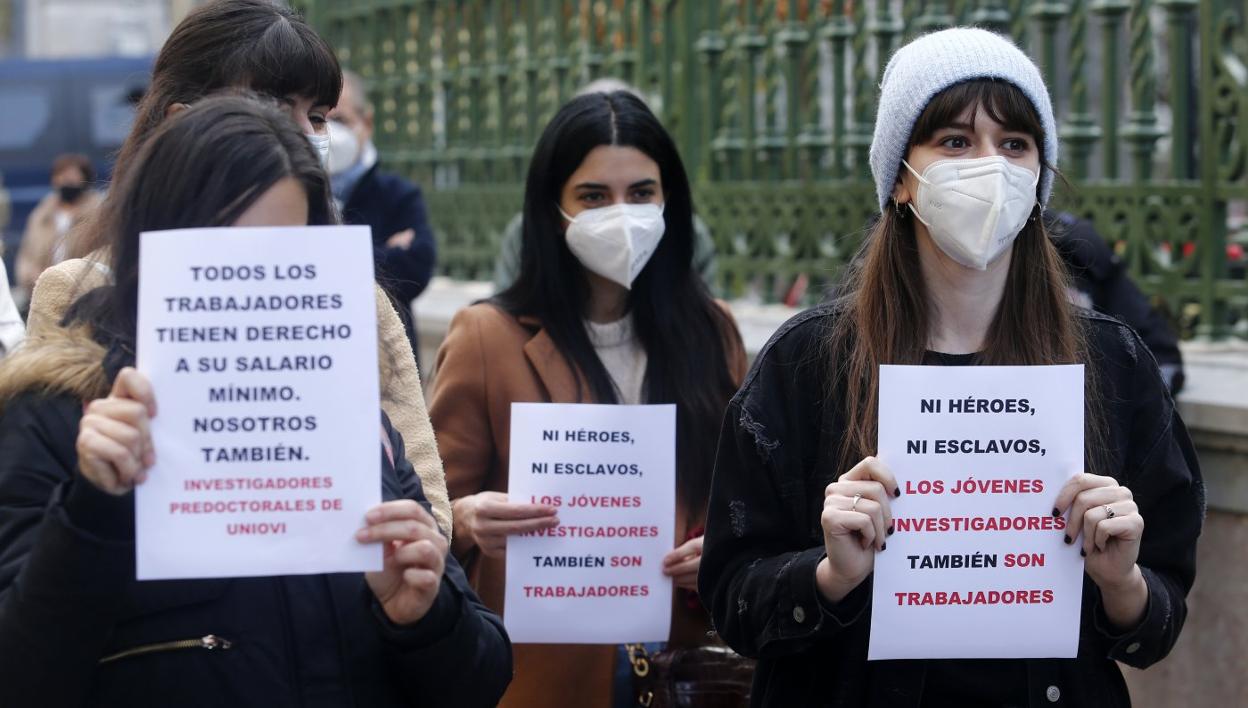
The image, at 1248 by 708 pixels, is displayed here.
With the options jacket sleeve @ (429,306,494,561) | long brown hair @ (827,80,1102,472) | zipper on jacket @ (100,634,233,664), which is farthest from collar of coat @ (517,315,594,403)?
Answer: zipper on jacket @ (100,634,233,664)

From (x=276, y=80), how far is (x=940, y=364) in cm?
124

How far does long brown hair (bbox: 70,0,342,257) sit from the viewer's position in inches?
120

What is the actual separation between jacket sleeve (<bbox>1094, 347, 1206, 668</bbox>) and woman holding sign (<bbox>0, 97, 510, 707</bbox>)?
110 centimetres

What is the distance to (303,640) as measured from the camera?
2.30 metres

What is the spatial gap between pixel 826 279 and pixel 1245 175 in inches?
78.0

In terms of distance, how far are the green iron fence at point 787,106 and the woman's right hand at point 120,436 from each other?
195cm

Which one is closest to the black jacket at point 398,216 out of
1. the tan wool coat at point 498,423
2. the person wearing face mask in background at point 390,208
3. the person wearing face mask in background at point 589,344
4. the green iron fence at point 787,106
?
the person wearing face mask in background at point 390,208

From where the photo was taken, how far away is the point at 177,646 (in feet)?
7.39

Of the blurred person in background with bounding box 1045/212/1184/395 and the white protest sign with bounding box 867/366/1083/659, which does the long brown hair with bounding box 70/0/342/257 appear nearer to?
the white protest sign with bounding box 867/366/1083/659

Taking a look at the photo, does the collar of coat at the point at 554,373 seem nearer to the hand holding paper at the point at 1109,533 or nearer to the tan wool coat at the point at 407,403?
the tan wool coat at the point at 407,403

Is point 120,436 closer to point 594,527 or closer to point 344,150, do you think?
point 594,527

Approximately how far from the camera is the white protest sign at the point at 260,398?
7.24ft

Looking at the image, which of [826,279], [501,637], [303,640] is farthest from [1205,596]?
[303,640]

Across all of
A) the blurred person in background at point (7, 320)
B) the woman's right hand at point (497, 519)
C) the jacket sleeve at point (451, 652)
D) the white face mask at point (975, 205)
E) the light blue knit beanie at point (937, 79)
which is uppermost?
the light blue knit beanie at point (937, 79)
